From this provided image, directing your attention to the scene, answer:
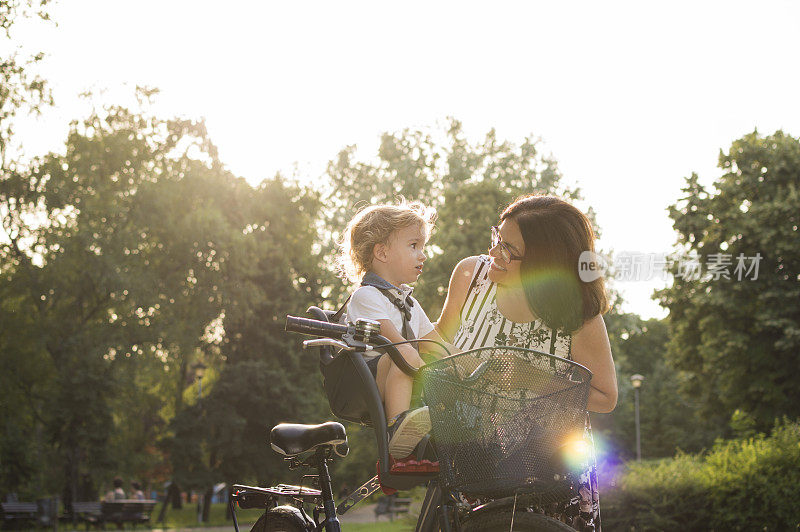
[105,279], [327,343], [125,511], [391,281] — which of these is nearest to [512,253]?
[327,343]

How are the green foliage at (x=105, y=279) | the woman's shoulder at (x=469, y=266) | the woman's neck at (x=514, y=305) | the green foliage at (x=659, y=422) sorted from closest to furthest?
the woman's neck at (x=514, y=305)
the woman's shoulder at (x=469, y=266)
the green foliage at (x=105, y=279)
the green foliage at (x=659, y=422)

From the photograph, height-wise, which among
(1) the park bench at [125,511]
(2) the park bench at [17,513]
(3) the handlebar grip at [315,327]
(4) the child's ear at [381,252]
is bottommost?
(2) the park bench at [17,513]

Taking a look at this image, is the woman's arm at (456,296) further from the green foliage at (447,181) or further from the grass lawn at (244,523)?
the green foliage at (447,181)

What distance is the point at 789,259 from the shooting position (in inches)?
1061

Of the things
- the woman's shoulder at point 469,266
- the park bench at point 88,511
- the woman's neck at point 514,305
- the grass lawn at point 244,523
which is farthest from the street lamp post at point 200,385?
the woman's neck at point 514,305

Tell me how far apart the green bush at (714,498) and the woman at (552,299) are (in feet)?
35.0

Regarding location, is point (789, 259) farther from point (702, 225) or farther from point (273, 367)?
point (273, 367)

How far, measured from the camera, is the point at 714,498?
529 inches

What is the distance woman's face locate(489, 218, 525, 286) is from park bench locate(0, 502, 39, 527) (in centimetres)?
2557

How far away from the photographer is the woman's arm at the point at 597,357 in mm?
2961

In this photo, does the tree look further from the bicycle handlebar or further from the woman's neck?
the bicycle handlebar

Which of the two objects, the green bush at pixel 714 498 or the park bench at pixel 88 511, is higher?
the green bush at pixel 714 498

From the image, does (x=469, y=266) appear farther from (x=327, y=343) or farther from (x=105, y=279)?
(x=105, y=279)

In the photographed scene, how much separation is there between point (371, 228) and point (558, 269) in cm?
133
